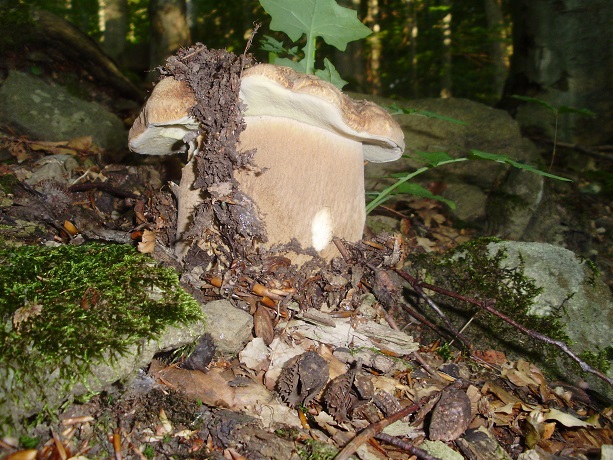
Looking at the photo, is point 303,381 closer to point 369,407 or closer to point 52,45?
point 369,407

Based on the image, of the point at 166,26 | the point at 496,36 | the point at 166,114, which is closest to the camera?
the point at 166,114

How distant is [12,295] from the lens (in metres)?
1.64

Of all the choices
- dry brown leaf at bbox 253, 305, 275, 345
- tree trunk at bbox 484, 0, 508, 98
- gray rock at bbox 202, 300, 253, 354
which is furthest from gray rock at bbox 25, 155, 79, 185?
tree trunk at bbox 484, 0, 508, 98

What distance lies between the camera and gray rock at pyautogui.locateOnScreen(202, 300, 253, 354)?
6.44ft

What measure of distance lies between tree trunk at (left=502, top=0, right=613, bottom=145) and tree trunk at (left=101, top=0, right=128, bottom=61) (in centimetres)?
1008

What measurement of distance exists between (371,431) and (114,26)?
12.8m

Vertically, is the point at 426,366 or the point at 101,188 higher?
the point at 101,188

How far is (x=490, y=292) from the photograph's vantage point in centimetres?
272

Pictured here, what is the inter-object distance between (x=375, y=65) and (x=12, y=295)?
18459mm

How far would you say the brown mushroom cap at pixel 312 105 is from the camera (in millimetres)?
1959

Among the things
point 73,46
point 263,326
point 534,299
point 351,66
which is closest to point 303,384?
point 263,326

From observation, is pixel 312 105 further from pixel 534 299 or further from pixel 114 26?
pixel 114 26

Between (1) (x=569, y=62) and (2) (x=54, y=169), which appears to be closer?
(2) (x=54, y=169)

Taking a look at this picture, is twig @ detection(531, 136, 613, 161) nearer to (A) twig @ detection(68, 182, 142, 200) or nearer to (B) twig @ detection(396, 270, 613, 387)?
(B) twig @ detection(396, 270, 613, 387)
